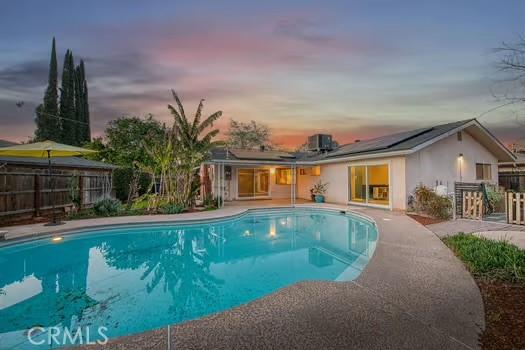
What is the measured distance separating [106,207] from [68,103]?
2429cm

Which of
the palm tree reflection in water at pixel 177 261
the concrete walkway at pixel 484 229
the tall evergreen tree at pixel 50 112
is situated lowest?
the palm tree reflection in water at pixel 177 261

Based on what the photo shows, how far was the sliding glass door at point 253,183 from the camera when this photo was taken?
2014 centimetres

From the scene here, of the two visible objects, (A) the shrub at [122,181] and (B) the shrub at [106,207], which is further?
(A) the shrub at [122,181]

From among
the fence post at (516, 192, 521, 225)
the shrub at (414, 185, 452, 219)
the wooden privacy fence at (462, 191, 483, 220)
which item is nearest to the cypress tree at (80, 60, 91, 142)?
the shrub at (414, 185, 452, 219)

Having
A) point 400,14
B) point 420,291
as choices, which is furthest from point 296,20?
point 420,291

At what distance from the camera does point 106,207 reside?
1238 centimetres

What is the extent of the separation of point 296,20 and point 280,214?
9164 millimetres

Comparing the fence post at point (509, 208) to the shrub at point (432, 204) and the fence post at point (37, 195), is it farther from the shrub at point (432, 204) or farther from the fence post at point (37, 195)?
the fence post at point (37, 195)

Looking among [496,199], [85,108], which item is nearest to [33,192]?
[496,199]

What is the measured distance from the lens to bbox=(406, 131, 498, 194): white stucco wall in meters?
13.0

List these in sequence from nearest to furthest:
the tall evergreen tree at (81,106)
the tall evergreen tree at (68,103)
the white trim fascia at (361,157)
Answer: the white trim fascia at (361,157)
the tall evergreen tree at (68,103)
the tall evergreen tree at (81,106)

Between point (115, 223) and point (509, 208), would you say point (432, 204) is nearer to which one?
point (509, 208)

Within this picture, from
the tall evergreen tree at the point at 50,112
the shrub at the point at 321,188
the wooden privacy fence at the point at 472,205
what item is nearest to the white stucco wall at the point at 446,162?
the wooden privacy fence at the point at 472,205

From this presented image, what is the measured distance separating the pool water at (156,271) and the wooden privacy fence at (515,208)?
4.24 meters
